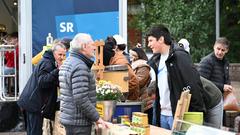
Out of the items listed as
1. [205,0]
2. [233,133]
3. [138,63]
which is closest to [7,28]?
[205,0]

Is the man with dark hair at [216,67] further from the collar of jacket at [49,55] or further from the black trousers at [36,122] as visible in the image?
the black trousers at [36,122]

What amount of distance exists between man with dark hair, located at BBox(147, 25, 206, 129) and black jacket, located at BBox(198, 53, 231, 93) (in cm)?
159

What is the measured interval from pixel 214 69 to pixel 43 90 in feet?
7.11

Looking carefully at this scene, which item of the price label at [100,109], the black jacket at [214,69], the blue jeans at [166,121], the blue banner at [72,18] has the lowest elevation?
the blue jeans at [166,121]

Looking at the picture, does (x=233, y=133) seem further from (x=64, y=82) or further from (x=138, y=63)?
(x=138, y=63)

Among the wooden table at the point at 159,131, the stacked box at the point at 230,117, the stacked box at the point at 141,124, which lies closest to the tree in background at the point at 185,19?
the stacked box at the point at 230,117

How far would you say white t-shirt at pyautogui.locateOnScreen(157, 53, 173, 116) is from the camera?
16.5ft

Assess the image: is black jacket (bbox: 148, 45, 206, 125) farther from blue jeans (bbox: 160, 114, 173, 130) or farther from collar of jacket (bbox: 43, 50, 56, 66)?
collar of jacket (bbox: 43, 50, 56, 66)

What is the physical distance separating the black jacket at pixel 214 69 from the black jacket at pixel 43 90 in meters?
1.85

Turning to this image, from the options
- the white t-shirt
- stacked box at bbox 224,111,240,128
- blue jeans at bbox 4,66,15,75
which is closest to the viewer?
the white t-shirt

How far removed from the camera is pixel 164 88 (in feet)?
16.5

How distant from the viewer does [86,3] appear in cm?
880

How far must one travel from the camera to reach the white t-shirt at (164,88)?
5.02 meters

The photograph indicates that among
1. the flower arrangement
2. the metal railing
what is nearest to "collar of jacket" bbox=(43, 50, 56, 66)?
the flower arrangement
